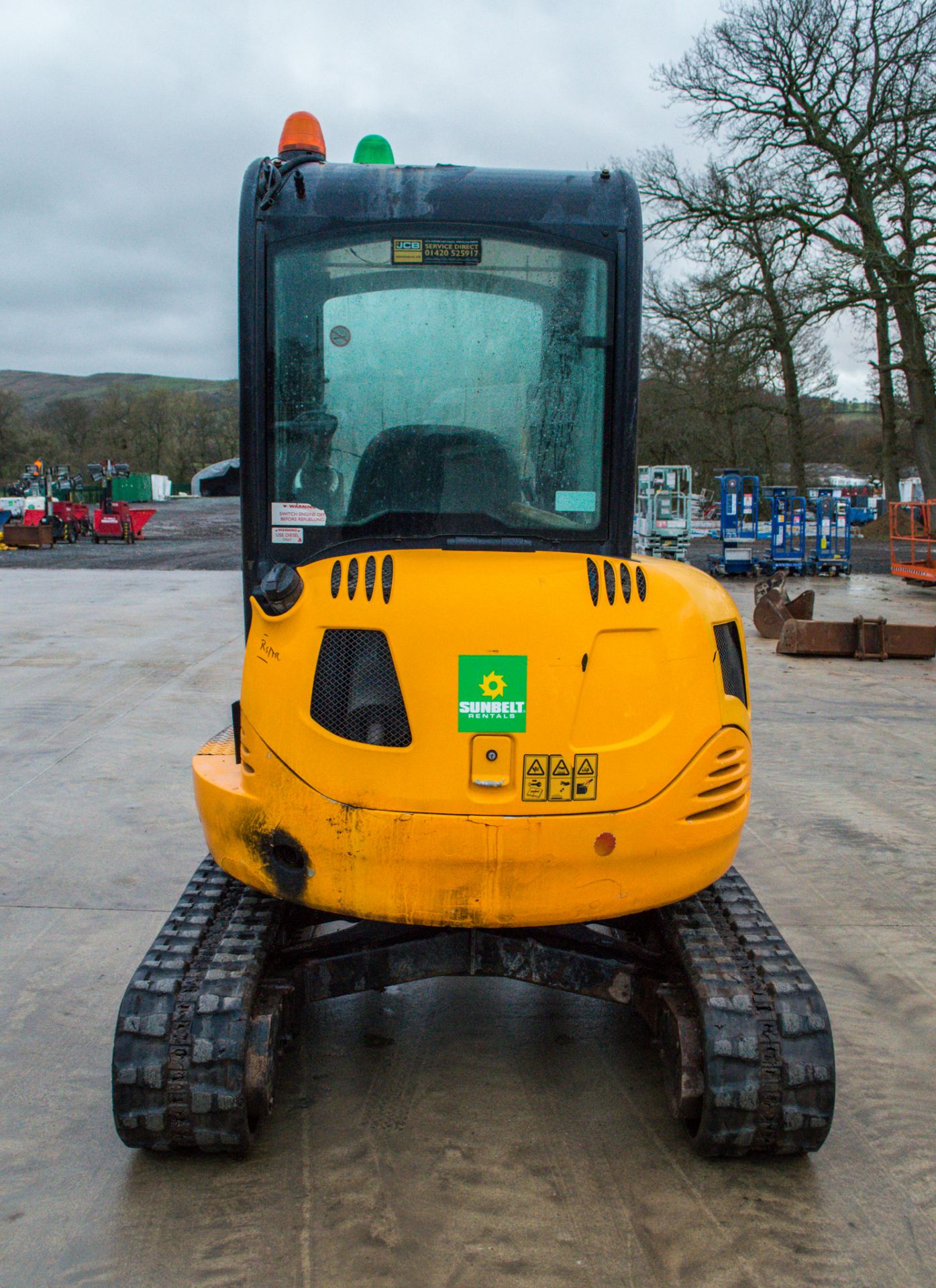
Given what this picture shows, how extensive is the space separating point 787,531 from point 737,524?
114cm

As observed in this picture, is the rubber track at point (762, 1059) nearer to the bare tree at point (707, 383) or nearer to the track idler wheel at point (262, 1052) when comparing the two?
the track idler wheel at point (262, 1052)

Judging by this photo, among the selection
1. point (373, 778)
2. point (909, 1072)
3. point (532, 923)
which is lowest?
point (909, 1072)

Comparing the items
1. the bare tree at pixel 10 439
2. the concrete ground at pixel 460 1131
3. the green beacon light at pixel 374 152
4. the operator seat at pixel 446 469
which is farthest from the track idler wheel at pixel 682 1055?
the bare tree at pixel 10 439

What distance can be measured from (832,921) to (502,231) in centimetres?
332

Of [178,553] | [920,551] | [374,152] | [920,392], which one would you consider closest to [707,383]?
[920,392]

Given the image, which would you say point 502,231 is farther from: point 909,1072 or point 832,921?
point 832,921

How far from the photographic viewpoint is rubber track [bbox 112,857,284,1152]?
2.94 meters

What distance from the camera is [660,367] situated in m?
40.6

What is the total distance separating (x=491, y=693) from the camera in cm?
279

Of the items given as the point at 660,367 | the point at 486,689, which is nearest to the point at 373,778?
the point at 486,689

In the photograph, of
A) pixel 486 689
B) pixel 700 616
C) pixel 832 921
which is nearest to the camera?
pixel 486 689

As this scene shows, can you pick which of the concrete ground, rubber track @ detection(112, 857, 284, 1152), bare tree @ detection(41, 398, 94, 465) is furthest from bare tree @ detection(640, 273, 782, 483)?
bare tree @ detection(41, 398, 94, 465)

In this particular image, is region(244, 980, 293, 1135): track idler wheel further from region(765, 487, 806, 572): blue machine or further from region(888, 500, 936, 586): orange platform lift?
region(765, 487, 806, 572): blue machine

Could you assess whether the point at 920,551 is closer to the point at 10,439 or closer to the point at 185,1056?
the point at 185,1056
